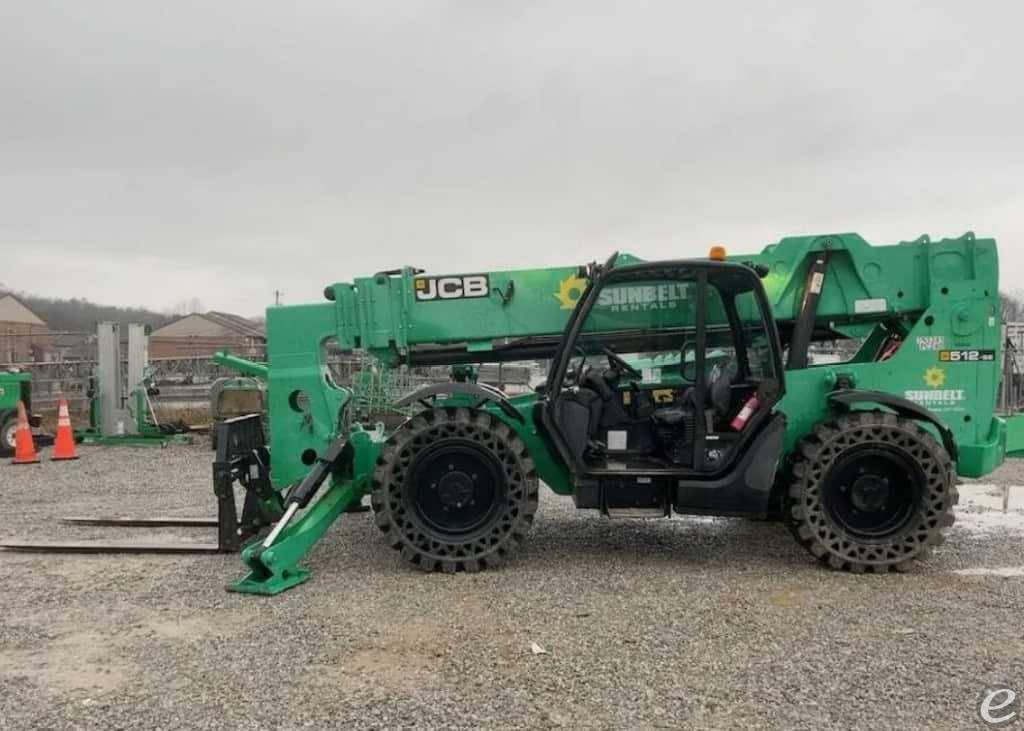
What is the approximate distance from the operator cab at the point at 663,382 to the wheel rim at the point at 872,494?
0.60m

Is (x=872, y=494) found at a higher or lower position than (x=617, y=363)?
lower

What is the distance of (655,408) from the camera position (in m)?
5.89

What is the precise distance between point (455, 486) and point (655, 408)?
5.42ft

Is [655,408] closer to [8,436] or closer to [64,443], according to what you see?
[64,443]

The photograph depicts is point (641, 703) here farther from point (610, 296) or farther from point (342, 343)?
point (342, 343)

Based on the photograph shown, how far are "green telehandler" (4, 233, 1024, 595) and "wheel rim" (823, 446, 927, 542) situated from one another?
0.01m

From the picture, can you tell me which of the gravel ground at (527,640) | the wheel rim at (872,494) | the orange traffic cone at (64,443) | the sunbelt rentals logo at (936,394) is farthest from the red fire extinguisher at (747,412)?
the orange traffic cone at (64,443)

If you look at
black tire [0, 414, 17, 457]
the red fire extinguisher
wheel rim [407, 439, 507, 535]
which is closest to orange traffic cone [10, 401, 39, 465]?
black tire [0, 414, 17, 457]

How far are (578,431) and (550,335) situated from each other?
946mm

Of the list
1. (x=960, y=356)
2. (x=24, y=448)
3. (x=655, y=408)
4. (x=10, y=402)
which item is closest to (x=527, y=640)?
(x=655, y=408)

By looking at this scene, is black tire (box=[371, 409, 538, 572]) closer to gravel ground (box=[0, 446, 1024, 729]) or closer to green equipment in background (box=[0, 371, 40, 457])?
gravel ground (box=[0, 446, 1024, 729])

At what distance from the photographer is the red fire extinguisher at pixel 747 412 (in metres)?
5.57

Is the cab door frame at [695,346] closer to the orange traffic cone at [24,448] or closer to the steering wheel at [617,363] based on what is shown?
the steering wheel at [617,363]

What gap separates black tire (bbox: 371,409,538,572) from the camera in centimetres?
561
